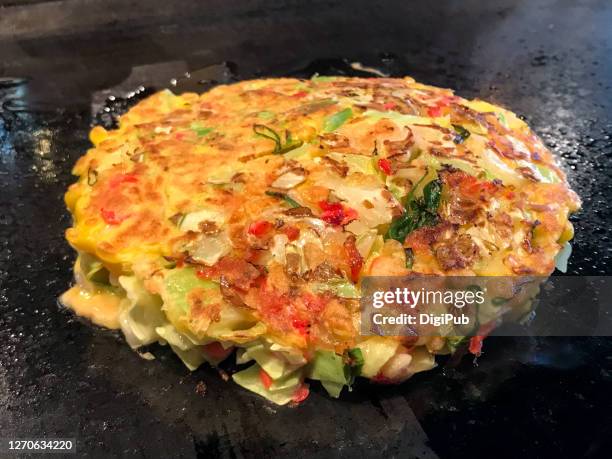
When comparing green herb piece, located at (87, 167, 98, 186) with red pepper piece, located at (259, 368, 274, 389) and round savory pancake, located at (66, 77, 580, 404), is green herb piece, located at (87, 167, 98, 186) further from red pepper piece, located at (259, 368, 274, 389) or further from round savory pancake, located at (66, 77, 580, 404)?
red pepper piece, located at (259, 368, 274, 389)

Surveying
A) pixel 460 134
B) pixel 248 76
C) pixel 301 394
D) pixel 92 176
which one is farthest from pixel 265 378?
pixel 248 76

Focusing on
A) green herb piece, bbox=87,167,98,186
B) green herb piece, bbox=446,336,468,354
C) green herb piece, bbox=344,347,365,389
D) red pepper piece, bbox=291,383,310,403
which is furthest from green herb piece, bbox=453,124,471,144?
green herb piece, bbox=87,167,98,186

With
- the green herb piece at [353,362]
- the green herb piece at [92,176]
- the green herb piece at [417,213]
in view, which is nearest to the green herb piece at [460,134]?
the green herb piece at [417,213]

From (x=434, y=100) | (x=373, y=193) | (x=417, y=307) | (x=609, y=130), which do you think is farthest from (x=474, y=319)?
(x=609, y=130)

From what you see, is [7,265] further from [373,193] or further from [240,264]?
[373,193]

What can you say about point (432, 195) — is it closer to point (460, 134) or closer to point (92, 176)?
point (460, 134)

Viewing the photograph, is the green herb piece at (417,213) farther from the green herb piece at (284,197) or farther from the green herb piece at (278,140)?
the green herb piece at (278,140)
